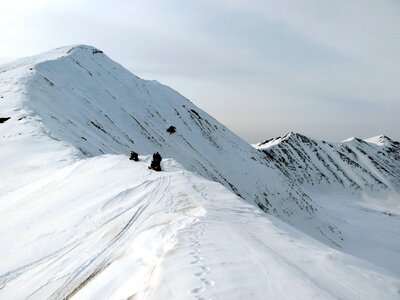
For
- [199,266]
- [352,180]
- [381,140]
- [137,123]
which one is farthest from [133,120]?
[381,140]

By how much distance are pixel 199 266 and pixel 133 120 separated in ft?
168

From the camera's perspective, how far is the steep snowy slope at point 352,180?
66.4 m

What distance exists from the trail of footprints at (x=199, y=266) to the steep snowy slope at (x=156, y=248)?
0.06 ft

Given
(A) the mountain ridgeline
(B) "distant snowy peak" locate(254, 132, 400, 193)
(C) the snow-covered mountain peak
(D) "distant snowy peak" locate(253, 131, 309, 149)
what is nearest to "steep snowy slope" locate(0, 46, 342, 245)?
(A) the mountain ridgeline

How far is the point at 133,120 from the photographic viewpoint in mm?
56688

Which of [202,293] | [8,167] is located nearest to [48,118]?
[8,167]

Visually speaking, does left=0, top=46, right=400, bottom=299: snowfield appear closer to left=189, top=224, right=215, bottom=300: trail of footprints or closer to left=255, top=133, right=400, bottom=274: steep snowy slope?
left=189, top=224, right=215, bottom=300: trail of footprints

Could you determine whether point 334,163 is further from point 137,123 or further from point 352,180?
point 137,123

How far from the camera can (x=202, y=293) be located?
5.97 m

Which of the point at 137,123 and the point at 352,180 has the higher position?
the point at 137,123

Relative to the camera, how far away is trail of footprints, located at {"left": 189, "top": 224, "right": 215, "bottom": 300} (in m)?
6.09

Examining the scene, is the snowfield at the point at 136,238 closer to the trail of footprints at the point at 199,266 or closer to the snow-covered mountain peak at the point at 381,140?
the trail of footprints at the point at 199,266

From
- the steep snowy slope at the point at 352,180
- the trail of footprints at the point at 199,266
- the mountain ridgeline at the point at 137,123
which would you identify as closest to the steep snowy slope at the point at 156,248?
the trail of footprints at the point at 199,266

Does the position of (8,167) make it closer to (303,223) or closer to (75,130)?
(75,130)
